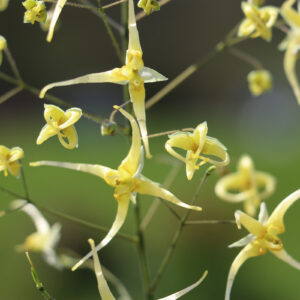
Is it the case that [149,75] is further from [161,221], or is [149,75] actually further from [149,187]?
[161,221]

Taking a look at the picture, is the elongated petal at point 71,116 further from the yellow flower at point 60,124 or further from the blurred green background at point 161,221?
the blurred green background at point 161,221

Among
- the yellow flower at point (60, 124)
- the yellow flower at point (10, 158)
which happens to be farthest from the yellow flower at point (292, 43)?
the yellow flower at point (10, 158)

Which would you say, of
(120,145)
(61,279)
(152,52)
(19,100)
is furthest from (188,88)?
(61,279)

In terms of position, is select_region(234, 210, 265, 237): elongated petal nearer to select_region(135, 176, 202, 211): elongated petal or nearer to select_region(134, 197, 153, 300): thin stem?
select_region(135, 176, 202, 211): elongated petal

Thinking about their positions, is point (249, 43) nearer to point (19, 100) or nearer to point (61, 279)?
point (19, 100)

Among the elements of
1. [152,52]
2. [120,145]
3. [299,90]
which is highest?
[152,52]

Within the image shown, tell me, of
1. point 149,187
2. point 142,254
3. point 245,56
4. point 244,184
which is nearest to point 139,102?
point 149,187

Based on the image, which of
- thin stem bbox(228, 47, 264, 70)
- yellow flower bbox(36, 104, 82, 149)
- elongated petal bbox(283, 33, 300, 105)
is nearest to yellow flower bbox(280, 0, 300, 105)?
elongated petal bbox(283, 33, 300, 105)
